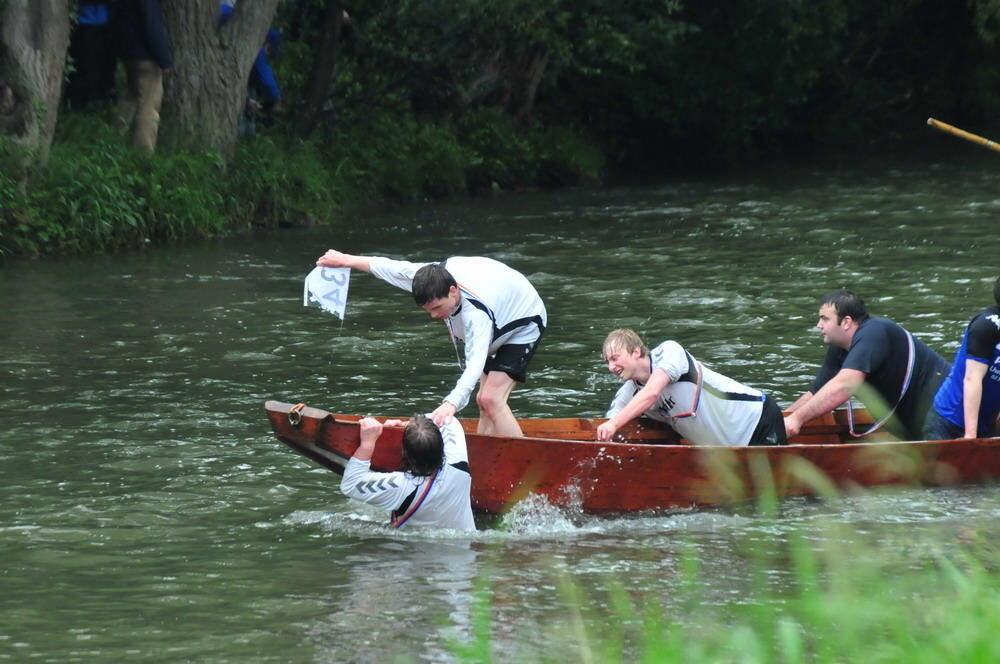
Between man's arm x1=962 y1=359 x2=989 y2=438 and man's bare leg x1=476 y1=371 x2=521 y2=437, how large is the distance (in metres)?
2.51

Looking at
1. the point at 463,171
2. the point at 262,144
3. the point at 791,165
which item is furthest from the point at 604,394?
the point at 791,165

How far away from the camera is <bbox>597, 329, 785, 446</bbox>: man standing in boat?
855 centimetres

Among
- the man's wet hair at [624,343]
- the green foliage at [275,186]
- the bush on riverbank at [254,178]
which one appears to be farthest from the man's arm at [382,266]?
the green foliage at [275,186]

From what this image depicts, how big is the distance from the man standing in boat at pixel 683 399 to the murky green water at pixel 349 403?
48cm

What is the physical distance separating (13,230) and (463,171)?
8.87 meters

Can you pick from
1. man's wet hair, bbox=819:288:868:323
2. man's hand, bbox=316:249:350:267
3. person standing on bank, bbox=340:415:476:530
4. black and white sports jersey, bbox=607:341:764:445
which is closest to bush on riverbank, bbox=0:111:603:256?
man's hand, bbox=316:249:350:267

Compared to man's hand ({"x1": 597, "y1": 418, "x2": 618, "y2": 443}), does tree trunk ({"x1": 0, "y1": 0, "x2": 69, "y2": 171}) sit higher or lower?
higher

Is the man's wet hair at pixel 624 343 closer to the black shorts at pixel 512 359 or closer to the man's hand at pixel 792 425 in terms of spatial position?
the black shorts at pixel 512 359

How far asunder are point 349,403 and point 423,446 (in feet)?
11.6

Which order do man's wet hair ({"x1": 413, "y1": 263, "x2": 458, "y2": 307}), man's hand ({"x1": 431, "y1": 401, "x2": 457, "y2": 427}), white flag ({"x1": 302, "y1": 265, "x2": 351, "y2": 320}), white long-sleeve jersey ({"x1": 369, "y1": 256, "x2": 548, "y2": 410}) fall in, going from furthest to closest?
1. white flag ({"x1": 302, "y1": 265, "x2": 351, "y2": 320})
2. white long-sleeve jersey ({"x1": 369, "y1": 256, "x2": 548, "y2": 410})
3. man's wet hair ({"x1": 413, "y1": 263, "x2": 458, "y2": 307})
4. man's hand ({"x1": 431, "y1": 401, "x2": 457, "y2": 427})

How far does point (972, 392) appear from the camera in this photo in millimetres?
9016

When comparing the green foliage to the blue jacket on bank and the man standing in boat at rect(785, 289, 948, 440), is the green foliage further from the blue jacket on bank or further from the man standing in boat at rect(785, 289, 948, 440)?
the man standing in boat at rect(785, 289, 948, 440)

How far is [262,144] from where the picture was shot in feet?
69.1

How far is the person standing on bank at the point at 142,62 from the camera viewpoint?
18047 millimetres
